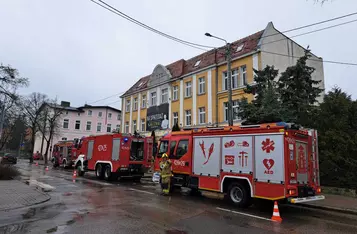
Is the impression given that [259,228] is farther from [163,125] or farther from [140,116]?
[140,116]

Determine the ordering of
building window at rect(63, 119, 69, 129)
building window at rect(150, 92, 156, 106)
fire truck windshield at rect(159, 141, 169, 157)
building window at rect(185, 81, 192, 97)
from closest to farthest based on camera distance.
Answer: fire truck windshield at rect(159, 141, 169, 157), building window at rect(185, 81, 192, 97), building window at rect(150, 92, 156, 106), building window at rect(63, 119, 69, 129)

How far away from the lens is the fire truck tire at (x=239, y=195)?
8.84 meters

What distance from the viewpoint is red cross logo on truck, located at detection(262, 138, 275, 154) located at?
8.47 metres

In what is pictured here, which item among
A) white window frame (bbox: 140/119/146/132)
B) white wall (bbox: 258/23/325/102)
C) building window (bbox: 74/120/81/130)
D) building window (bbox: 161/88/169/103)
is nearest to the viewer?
white wall (bbox: 258/23/325/102)

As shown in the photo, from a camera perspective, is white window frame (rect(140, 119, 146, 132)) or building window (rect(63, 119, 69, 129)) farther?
building window (rect(63, 119, 69, 129))

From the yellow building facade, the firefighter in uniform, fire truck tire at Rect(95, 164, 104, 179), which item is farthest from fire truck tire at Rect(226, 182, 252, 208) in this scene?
fire truck tire at Rect(95, 164, 104, 179)

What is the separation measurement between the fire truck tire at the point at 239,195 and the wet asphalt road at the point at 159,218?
26 cm

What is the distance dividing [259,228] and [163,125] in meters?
23.1

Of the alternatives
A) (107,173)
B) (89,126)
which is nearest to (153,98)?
(107,173)

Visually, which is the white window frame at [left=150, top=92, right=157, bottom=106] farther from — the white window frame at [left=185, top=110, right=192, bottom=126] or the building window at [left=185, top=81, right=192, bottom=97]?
the white window frame at [left=185, top=110, right=192, bottom=126]

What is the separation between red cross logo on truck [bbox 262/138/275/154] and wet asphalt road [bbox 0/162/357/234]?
2013 mm

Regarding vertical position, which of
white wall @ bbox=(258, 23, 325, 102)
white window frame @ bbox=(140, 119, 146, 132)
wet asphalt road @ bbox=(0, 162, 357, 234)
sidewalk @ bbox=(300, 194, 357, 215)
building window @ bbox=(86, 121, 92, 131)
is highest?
white wall @ bbox=(258, 23, 325, 102)

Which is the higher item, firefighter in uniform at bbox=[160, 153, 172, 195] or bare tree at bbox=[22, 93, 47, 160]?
bare tree at bbox=[22, 93, 47, 160]

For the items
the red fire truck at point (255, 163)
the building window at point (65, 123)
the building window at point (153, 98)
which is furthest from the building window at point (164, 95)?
the building window at point (65, 123)
